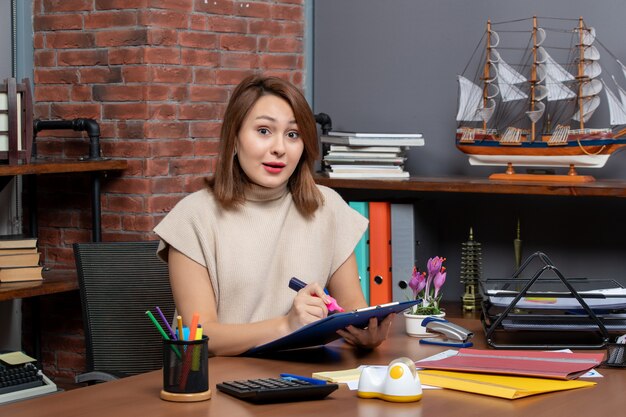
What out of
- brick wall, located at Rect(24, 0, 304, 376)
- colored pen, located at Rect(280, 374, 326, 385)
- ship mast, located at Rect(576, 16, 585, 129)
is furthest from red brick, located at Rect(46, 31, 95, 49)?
colored pen, located at Rect(280, 374, 326, 385)

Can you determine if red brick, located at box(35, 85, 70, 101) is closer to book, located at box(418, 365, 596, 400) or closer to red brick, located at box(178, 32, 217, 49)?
red brick, located at box(178, 32, 217, 49)

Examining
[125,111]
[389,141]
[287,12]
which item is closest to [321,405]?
[389,141]

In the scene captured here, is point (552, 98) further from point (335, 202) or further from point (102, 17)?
point (102, 17)

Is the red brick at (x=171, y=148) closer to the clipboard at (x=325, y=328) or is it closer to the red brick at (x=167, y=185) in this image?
the red brick at (x=167, y=185)

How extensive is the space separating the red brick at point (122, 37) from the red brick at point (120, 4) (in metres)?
0.08

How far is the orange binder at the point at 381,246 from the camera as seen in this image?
324 centimetres

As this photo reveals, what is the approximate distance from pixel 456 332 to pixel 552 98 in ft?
4.10

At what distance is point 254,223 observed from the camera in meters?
2.39

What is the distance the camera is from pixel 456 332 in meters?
2.17

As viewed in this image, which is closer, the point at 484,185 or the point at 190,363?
the point at 190,363

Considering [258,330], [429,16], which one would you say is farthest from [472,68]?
[258,330]

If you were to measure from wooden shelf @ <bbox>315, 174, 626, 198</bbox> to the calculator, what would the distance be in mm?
1419

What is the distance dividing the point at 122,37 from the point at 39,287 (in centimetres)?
86

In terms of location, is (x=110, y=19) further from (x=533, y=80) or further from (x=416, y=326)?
(x=416, y=326)
